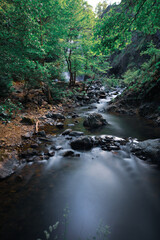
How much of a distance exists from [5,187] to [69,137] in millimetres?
3077

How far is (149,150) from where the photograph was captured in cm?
378

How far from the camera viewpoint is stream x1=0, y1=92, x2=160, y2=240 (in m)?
1.84

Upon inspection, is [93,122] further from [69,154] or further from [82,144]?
[69,154]

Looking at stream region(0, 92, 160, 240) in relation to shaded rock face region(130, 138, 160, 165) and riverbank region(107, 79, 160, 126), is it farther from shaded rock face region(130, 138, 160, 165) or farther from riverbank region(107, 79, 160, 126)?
riverbank region(107, 79, 160, 126)

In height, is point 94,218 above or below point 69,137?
below

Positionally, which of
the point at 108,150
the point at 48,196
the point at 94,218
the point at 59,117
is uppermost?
the point at 59,117

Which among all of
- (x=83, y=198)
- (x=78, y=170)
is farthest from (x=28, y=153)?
(x=83, y=198)

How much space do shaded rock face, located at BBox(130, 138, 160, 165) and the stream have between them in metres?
0.30

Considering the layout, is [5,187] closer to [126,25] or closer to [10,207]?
[10,207]

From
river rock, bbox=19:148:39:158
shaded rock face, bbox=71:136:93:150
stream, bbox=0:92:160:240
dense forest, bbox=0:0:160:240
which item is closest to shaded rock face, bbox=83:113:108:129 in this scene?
dense forest, bbox=0:0:160:240

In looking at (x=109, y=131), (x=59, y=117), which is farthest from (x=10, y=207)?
(x=59, y=117)

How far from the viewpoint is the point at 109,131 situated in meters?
6.29

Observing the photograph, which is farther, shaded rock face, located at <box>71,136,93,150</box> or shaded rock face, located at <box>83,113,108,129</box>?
shaded rock face, located at <box>83,113,108,129</box>

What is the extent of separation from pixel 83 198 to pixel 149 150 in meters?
2.74
